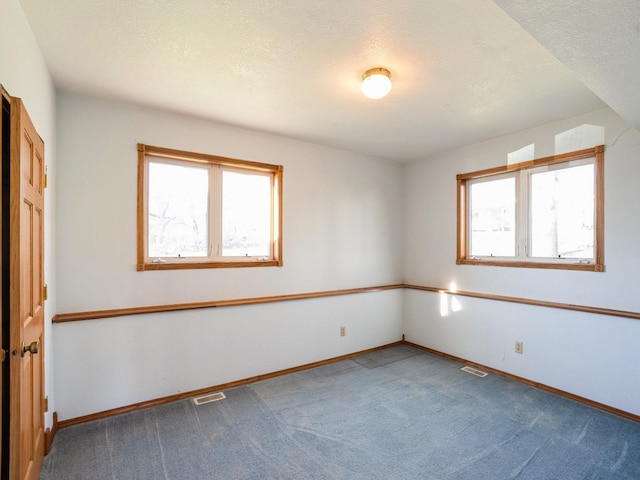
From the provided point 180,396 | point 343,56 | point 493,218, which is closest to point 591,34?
point 343,56

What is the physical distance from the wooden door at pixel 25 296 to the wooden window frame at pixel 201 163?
2.70ft

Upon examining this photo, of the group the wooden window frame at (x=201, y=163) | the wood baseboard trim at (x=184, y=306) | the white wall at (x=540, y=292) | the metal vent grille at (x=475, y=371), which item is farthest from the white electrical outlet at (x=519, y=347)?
the wooden window frame at (x=201, y=163)

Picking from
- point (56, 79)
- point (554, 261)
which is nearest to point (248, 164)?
point (56, 79)

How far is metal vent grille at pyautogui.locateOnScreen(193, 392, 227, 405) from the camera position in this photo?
2787 millimetres

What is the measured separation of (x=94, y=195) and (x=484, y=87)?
315 cm

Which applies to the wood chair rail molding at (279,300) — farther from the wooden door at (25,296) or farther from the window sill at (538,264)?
the wooden door at (25,296)

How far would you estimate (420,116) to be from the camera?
2926mm

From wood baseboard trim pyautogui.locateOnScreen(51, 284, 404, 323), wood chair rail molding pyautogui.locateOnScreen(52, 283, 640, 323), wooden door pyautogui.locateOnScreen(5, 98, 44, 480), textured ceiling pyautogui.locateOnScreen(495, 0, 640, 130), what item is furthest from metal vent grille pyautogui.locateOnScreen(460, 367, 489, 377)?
wooden door pyautogui.locateOnScreen(5, 98, 44, 480)

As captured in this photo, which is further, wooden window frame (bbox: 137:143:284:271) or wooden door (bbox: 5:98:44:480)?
wooden window frame (bbox: 137:143:284:271)

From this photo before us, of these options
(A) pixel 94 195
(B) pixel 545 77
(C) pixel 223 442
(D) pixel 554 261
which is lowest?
(C) pixel 223 442

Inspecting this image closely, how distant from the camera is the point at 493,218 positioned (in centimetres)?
365

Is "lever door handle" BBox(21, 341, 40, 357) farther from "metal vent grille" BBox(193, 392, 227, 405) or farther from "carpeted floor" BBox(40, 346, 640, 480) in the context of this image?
"metal vent grille" BBox(193, 392, 227, 405)

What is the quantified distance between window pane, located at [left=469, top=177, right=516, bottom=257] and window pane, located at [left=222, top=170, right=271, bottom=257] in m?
2.47

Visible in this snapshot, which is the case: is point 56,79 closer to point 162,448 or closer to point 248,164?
point 248,164
